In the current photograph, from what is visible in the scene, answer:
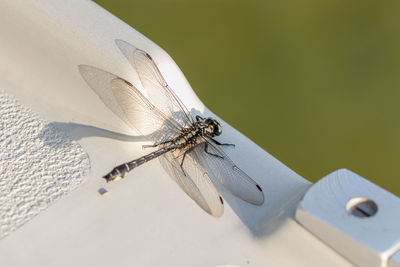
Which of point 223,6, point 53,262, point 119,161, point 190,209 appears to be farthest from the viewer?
point 223,6

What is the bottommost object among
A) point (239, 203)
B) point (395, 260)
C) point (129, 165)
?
point (395, 260)

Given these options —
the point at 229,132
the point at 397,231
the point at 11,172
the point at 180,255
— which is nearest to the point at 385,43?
the point at 229,132

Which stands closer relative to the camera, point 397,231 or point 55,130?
point 397,231

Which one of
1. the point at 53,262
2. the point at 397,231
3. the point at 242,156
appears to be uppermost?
the point at 53,262

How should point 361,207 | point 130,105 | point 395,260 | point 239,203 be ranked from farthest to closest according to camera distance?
point 130,105
point 239,203
point 361,207
point 395,260

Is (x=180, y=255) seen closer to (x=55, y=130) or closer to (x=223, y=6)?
(x=55, y=130)

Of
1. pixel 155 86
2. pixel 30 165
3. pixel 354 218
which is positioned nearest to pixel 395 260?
pixel 354 218

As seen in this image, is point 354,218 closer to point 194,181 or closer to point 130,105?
point 194,181
